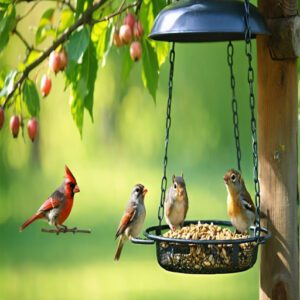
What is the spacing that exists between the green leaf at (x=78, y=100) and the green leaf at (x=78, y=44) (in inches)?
6.3

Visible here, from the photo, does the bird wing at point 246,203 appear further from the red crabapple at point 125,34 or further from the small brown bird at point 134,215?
the red crabapple at point 125,34

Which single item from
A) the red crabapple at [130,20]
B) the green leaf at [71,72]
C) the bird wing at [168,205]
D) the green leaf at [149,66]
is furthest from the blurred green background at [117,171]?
the bird wing at [168,205]

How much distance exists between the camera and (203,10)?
242 centimetres

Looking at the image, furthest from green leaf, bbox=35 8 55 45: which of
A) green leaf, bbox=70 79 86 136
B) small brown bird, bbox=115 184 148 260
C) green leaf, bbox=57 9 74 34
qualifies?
small brown bird, bbox=115 184 148 260

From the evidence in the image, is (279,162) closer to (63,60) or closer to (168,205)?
(168,205)

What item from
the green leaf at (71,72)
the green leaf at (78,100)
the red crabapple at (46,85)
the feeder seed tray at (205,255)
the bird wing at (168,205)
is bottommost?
the feeder seed tray at (205,255)

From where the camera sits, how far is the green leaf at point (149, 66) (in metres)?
3.23

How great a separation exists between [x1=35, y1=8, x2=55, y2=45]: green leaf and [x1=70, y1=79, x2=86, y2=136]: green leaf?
11.1 inches

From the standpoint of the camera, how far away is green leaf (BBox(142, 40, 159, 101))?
323 centimetres

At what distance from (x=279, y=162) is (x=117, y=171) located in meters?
6.15

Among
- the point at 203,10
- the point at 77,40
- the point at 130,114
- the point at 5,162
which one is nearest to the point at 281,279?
the point at 203,10

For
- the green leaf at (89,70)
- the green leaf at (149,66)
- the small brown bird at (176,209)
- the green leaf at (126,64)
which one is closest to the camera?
the small brown bird at (176,209)

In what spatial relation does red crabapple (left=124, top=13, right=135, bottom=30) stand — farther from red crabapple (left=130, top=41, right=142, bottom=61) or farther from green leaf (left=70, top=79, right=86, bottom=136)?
green leaf (left=70, top=79, right=86, bottom=136)

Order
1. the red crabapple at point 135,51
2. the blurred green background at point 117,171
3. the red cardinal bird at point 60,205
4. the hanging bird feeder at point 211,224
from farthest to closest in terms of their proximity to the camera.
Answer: the blurred green background at point 117,171, the red cardinal bird at point 60,205, the red crabapple at point 135,51, the hanging bird feeder at point 211,224
